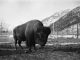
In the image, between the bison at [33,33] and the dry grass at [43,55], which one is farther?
the bison at [33,33]

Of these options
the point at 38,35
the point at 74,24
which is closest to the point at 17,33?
the point at 38,35

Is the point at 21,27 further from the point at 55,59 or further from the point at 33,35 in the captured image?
the point at 55,59

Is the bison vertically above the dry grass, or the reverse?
the bison

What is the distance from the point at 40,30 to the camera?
1090cm

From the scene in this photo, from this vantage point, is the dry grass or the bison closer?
the dry grass

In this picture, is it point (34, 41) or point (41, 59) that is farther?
point (34, 41)

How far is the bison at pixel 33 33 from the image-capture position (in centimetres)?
1073

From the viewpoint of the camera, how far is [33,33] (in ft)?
39.4

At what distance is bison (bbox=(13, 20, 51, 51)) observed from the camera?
10734 mm

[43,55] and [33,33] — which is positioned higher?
[33,33]

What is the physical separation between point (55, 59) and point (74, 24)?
173 meters

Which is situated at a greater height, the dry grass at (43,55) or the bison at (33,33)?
the bison at (33,33)

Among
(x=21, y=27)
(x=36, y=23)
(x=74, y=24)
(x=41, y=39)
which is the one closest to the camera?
(x=41, y=39)

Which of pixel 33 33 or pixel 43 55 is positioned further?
pixel 33 33
